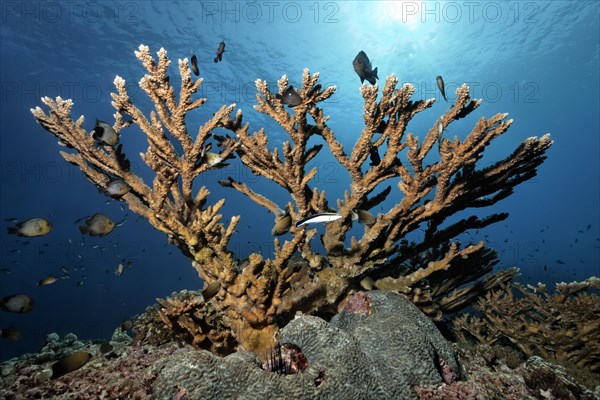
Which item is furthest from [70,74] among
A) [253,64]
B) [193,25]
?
[253,64]

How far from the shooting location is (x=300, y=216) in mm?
3865

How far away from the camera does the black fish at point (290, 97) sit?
10.6 ft

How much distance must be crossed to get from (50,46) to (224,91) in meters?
15.0

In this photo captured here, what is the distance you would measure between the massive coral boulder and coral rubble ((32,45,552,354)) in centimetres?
70

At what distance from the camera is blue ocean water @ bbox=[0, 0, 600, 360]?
23.2m

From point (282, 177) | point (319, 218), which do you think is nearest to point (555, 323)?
point (319, 218)

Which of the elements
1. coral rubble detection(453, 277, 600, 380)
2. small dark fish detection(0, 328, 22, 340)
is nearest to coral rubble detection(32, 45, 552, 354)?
coral rubble detection(453, 277, 600, 380)

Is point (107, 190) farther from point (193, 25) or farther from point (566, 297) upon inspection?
point (193, 25)

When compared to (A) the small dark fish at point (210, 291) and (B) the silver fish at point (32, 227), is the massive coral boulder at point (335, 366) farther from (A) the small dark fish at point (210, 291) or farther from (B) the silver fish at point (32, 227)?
(B) the silver fish at point (32, 227)

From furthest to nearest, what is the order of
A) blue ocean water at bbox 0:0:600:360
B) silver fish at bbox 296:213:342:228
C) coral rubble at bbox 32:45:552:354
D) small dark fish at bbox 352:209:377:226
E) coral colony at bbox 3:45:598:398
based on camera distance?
blue ocean water at bbox 0:0:600:360 → small dark fish at bbox 352:209:377:226 → coral rubble at bbox 32:45:552:354 → silver fish at bbox 296:213:342:228 → coral colony at bbox 3:45:598:398

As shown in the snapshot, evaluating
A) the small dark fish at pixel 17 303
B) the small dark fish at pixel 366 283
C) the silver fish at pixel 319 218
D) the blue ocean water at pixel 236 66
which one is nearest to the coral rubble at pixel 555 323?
the small dark fish at pixel 366 283

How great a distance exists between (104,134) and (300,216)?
2.45 meters

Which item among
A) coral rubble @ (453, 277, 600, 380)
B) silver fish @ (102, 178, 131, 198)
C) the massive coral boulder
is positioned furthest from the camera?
coral rubble @ (453, 277, 600, 380)

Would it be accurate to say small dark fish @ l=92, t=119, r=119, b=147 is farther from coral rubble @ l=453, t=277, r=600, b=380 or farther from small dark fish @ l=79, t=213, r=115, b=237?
coral rubble @ l=453, t=277, r=600, b=380
